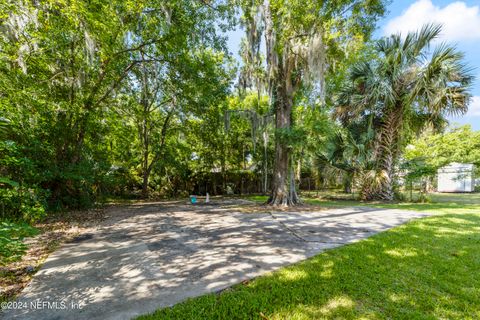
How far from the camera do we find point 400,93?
890 centimetres

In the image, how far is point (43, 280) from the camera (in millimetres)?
2336

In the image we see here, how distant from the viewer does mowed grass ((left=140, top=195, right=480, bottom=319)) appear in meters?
1.74

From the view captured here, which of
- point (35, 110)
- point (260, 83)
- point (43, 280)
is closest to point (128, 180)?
point (35, 110)

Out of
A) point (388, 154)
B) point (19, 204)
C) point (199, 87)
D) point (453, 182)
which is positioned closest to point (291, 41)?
point (199, 87)

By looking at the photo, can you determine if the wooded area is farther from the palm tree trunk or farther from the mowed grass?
the mowed grass

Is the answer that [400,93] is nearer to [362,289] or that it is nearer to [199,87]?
[199,87]

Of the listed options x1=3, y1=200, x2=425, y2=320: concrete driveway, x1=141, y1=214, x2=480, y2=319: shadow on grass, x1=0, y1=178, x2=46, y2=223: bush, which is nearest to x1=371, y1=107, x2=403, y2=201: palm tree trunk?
x1=3, y1=200, x2=425, y2=320: concrete driveway

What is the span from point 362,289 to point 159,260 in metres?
2.54

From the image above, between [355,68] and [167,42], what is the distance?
8.11 m

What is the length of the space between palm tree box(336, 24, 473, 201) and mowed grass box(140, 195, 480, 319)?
6939 mm

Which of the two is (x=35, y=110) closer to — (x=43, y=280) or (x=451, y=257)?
(x=43, y=280)

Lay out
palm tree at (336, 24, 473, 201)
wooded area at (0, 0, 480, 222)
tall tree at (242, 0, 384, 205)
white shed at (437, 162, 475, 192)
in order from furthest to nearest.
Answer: white shed at (437, 162, 475, 192), palm tree at (336, 24, 473, 201), tall tree at (242, 0, 384, 205), wooded area at (0, 0, 480, 222)

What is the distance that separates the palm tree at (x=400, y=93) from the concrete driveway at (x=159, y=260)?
5.15 meters

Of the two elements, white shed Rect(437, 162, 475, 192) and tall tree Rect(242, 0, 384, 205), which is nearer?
tall tree Rect(242, 0, 384, 205)
